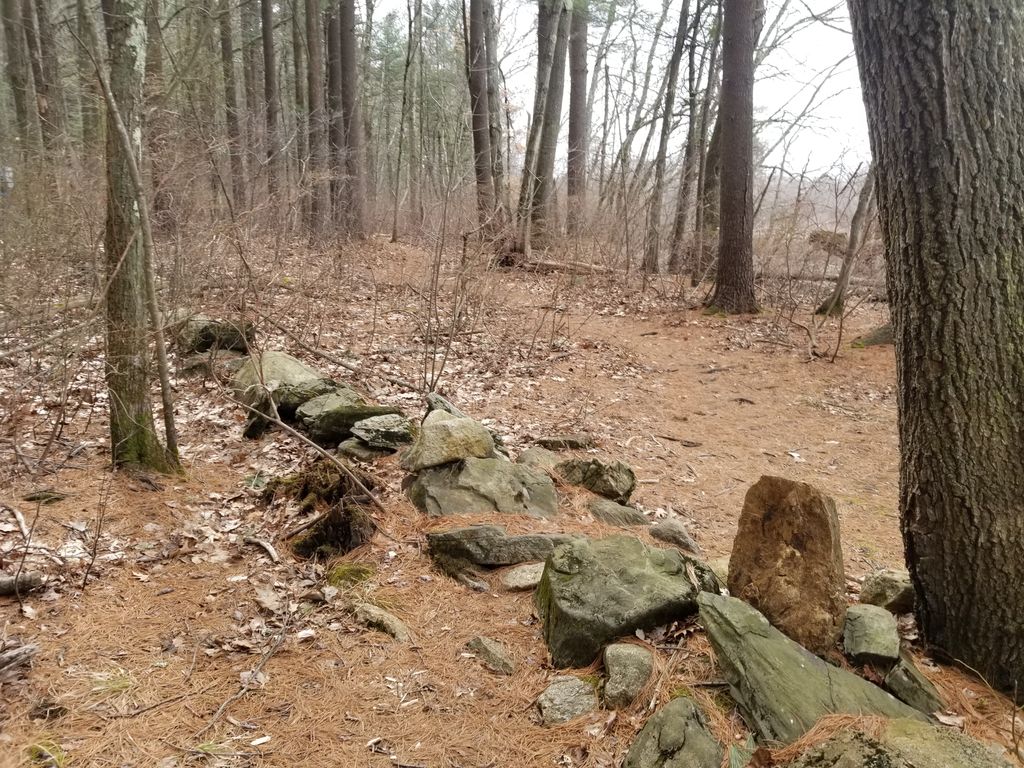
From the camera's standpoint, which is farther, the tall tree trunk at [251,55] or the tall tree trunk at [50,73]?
the tall tree trunk at [251,55]

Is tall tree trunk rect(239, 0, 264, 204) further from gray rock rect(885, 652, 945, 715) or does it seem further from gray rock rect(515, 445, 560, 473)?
gray rock rect(885, 652, 945, 715)

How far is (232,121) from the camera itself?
48.8 ft

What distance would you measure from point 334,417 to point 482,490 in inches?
62.8

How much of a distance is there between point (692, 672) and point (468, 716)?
1.00 metres

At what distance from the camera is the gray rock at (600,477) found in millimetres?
4918

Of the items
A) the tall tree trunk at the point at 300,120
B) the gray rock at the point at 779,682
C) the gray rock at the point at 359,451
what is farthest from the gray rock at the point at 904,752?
the tall tree trunk at the point at 300,120

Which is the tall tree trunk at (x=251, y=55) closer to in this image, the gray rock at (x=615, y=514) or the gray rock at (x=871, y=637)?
the gray rock at (x=615, y=514)

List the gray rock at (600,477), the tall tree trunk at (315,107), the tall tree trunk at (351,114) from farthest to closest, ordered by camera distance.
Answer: the tall tree trunk at (351,114) → the tall tree trunk at (315,107) → the gray rock at (600,477)

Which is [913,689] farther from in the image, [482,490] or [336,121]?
[336,121]

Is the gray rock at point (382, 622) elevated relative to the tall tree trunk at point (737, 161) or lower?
lower

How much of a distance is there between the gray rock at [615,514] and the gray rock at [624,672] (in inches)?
65.4

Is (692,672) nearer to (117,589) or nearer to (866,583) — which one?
(866,583)

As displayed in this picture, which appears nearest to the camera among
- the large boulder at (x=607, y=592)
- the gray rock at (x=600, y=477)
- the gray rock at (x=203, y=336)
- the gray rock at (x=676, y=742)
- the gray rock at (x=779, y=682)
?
the gray rock at (x=676, y=742)

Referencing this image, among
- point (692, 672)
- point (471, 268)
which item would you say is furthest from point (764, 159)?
point (692, 672)
